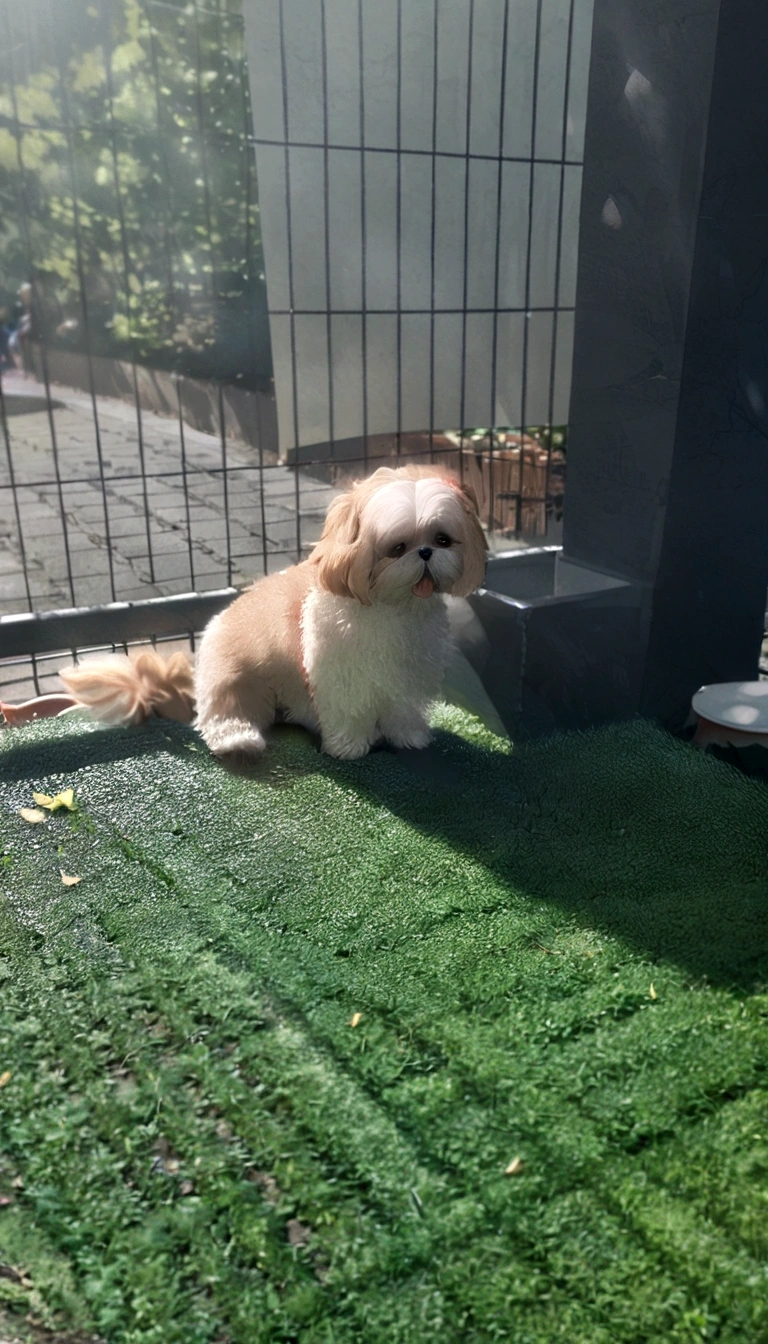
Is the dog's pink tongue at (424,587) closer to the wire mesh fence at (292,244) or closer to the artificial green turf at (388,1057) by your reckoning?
the artificial green turf at (388,1057)

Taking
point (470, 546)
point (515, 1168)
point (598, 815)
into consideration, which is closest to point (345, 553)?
point (470, 546)

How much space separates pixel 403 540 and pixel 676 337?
1007 millimetres

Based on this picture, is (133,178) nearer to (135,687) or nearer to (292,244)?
(292,244)

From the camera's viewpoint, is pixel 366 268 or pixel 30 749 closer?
pixel 30 749

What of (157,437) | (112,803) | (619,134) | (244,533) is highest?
(619,134)

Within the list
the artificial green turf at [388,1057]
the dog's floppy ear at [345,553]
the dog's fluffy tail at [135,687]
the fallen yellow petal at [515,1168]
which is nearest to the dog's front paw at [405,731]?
the artificial green turf at [388,1057]

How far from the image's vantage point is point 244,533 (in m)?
3.60

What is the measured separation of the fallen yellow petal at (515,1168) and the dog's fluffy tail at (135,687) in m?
1.75

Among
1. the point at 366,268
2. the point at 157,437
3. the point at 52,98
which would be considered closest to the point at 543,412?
the point at 366,268

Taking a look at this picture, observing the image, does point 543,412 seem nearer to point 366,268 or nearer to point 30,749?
point 366,268

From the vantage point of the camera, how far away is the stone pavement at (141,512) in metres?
3.34

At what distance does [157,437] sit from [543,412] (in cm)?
124

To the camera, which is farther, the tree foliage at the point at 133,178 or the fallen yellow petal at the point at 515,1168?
the tree foliage at the point at 133,178

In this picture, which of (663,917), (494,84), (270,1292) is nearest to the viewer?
(270,1292)
